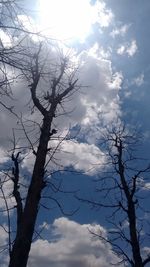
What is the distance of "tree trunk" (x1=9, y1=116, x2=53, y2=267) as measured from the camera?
6.23 meters

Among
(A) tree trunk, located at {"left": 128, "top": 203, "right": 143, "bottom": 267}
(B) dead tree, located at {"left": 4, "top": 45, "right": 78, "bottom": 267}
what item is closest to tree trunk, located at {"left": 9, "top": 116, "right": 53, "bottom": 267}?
(B) dead tree, located at {"left": 4, "top": 45, "right": 78, "bottom": 267}

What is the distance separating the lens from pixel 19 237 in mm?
6430

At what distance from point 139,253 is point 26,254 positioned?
5.77m

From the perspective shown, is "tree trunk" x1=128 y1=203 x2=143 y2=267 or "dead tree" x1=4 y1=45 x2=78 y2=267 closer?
"dead tree" x1=4 y1=45 x2=78 y2=267

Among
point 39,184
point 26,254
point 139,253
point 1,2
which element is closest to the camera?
point 1,2

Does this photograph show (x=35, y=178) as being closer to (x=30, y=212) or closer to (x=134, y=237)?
(x=30, y=212)

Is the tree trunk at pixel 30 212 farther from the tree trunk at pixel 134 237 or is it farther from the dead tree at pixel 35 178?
the tree trunk at pixel 134 237

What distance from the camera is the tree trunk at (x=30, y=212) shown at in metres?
6.23

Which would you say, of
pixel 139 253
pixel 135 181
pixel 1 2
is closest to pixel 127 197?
pixel 135 181

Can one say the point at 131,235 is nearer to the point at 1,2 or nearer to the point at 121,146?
the point at 121,146

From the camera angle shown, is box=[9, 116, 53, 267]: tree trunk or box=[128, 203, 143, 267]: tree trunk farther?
box=[128, 203, 143, 267]: tree trunk

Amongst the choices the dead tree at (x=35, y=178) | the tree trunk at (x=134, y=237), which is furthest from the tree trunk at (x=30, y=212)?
the tree trunk at (x=134, y=237)

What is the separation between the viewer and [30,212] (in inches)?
266

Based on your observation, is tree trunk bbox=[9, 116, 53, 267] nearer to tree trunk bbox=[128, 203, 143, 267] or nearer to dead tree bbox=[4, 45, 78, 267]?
dead tree bbox=[4, 45, 78, 267]
